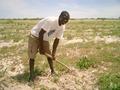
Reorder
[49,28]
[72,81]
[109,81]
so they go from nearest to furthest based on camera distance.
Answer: [49,28]
[109,81]
[72,81]

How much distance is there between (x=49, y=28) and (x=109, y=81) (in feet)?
7.42

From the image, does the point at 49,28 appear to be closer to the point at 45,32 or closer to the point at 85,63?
the point at 45,32

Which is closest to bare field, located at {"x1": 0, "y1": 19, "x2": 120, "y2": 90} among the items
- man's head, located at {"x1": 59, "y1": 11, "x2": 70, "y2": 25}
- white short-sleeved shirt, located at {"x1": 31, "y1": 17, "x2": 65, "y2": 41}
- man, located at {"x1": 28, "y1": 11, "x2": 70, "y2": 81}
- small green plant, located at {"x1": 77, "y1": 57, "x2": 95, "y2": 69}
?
small green plant, located at {"x1": 77, "y1": 57, "x2": 95, "y2": 69}

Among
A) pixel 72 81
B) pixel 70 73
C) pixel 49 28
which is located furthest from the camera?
pixel 70 73

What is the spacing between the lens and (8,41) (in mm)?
15789

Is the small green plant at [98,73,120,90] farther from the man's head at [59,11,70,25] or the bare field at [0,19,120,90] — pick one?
the man's head at [59,11,70,25]

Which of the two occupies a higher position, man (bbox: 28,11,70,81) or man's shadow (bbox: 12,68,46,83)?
man (bbox: 28,11,70,81)

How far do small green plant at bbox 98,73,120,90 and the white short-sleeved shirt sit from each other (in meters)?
1.72

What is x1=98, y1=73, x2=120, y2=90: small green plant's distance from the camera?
298 inches

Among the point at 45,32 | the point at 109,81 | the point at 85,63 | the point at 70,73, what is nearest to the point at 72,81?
the point at 70,73

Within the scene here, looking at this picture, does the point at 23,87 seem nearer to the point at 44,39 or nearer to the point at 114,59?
the point at 44,39

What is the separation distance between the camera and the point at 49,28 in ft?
24.1

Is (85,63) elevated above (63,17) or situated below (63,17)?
below

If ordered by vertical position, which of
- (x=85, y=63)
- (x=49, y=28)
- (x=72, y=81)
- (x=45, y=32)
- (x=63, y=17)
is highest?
(x=63, y=17)
